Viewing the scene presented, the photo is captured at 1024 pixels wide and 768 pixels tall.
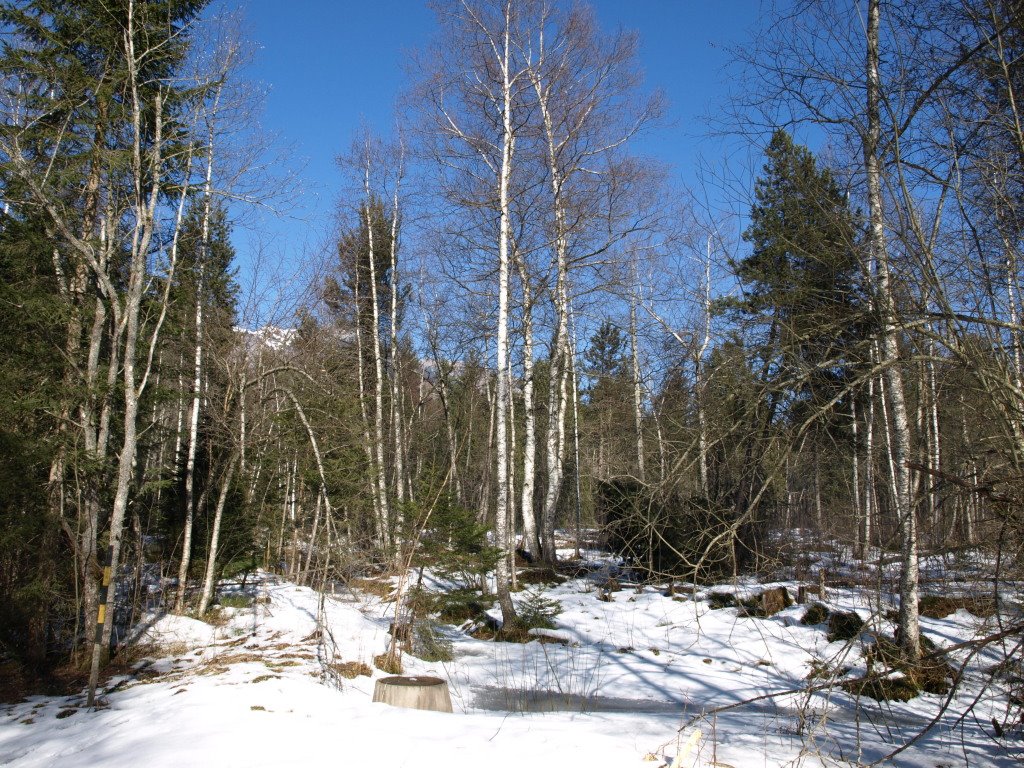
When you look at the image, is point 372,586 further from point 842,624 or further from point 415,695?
point 415,695

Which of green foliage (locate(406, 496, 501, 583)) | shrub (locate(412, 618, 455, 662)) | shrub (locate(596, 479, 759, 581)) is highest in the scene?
shrub (locate(596, 479, 759, 581))

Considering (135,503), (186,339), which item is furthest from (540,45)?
(135,503)

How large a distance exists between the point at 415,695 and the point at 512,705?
203cm

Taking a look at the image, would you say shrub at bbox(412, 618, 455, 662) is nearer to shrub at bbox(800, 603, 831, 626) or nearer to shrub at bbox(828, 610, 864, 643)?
shrub at bbox(828, 610, 864, 643)

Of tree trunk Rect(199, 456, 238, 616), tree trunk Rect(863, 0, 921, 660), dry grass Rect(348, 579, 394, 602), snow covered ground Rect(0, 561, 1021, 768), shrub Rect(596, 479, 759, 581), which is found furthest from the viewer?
dry grass Rect(348, 579, 394, 602)

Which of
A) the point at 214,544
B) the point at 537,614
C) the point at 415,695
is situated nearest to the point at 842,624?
the point at 537,614

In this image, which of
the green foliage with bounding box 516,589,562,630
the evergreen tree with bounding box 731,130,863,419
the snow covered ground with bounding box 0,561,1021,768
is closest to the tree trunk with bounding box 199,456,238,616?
the snow covered ground with bounding box 0,561,1021,768

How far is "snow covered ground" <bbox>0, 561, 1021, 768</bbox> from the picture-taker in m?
4.68

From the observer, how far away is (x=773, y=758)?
477 centimetres

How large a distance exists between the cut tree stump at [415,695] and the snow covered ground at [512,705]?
0.12m

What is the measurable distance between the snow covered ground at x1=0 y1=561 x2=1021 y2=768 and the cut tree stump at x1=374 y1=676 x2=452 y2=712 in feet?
0.40

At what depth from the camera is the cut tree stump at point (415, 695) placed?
5.96 meters

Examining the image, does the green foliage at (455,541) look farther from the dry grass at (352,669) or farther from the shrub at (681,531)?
the shrub at (681,531)

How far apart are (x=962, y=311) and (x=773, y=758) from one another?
10.2 ft
